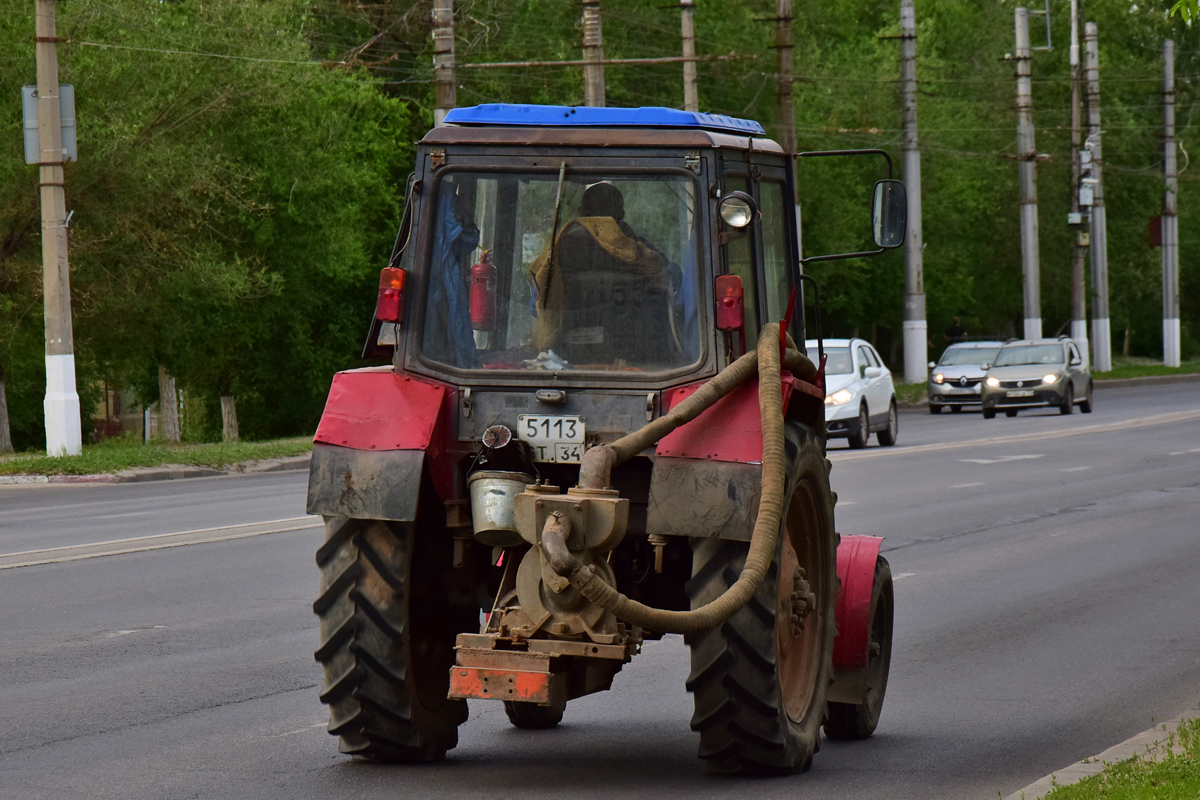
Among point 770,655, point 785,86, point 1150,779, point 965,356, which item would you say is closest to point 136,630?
point 770,655

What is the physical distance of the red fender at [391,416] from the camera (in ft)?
22.9

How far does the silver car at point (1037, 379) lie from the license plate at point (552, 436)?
109 ft

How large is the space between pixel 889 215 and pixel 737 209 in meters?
1.05

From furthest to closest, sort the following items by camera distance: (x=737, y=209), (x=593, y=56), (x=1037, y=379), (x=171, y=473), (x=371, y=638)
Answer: (x=1037, y=379) < (x=593, y=56) < (x=171, y=473) < (x=737, y=209) < (x=371, y=638)

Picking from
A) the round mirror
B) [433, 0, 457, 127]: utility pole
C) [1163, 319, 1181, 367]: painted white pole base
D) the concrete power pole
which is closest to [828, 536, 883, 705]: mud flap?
the round mirror

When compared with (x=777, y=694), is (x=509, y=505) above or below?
above

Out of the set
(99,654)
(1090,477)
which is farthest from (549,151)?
(1090,477)

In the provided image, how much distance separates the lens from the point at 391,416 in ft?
23.1

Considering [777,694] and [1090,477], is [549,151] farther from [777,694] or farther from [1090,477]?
[1090,477]

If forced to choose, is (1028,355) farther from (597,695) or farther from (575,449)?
(575,449)

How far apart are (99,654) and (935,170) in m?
60.6

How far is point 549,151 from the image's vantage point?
7.33 meters

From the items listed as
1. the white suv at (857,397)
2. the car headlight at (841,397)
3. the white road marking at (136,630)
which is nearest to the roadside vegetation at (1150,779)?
the white road marking at (136,630)

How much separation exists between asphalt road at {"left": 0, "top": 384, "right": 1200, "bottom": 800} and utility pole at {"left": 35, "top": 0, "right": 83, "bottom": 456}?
348 inches
